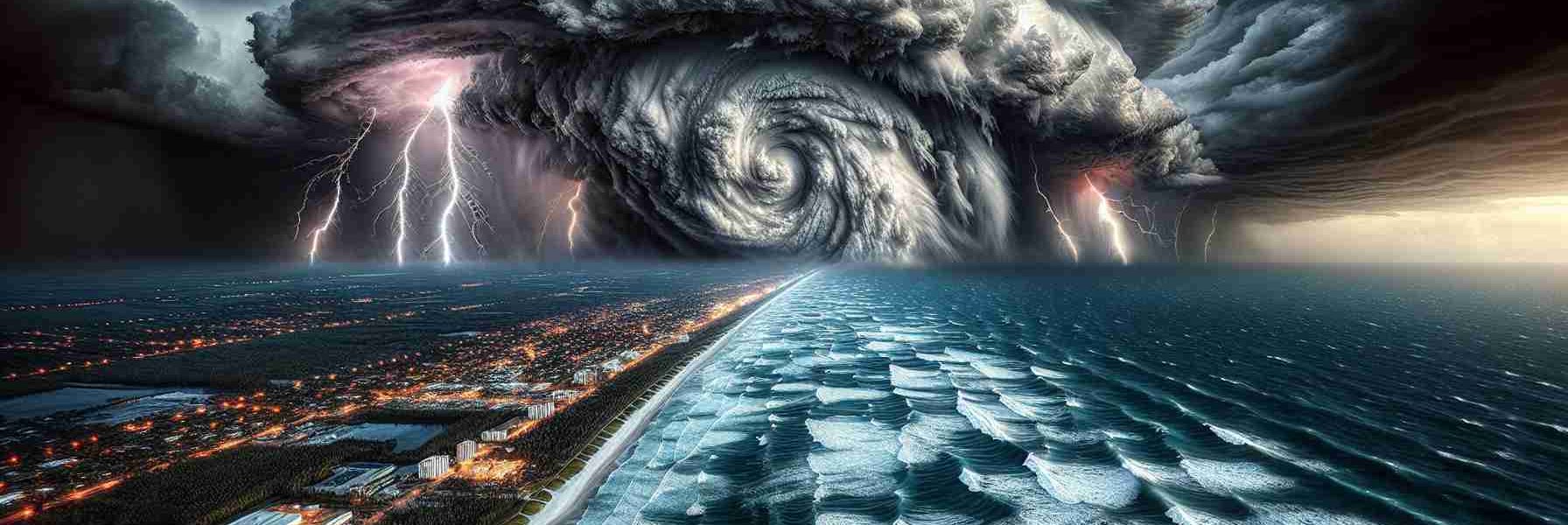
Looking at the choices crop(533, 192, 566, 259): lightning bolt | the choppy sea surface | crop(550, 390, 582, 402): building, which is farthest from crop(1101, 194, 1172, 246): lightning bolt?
crop(550, 390, 582, 402): building

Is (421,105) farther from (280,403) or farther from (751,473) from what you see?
(751,473)

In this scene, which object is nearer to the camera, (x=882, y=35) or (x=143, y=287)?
(x=882, y=35)

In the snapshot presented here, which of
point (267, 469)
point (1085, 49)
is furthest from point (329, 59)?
point (1085, 49)

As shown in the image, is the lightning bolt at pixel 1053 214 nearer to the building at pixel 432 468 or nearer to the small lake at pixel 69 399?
the building at pixel 432 468

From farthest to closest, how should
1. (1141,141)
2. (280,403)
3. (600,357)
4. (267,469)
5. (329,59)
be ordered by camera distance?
1. (1141,141)
2. (329,59)
3. (600,357)
4. (280,403)
5. (267,469)

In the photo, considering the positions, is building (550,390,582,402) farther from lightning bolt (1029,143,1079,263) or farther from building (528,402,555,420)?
lightning bolt (1029,143,1079,263)

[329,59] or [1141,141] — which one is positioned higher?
[329,59]
